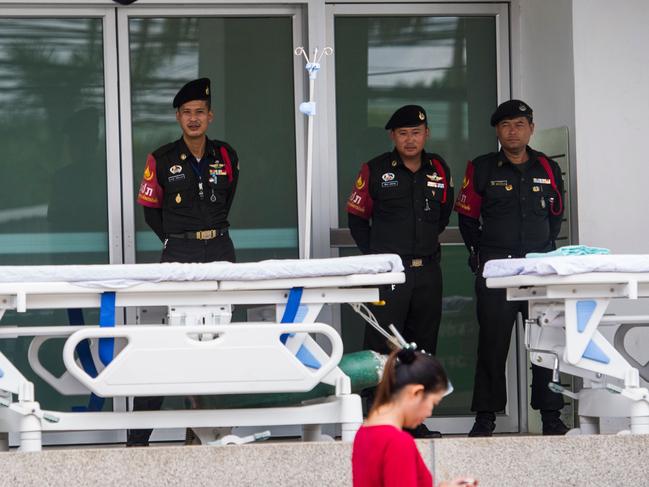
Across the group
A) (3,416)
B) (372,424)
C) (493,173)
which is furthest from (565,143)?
(372,424)

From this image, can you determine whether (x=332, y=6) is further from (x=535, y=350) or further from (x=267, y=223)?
(x=535, y=350)

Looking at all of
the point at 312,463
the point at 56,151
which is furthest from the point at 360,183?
A: the point at 312,463

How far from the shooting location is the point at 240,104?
26.9 feet

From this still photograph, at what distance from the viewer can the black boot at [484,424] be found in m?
7.25

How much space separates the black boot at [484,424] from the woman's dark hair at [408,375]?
3.28 metres

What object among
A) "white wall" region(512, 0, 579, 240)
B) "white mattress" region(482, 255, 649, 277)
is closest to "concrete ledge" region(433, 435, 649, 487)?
"white mattress" region(482, 255, 649, 277)

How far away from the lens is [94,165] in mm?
8094

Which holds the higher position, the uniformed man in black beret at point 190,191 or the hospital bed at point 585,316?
the uniformed man in black beret at point 190,191

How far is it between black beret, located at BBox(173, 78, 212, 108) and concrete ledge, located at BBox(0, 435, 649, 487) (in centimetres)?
225

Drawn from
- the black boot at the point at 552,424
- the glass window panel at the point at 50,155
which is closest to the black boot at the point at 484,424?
the black boot at the point at 552,424

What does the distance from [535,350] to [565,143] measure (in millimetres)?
1823

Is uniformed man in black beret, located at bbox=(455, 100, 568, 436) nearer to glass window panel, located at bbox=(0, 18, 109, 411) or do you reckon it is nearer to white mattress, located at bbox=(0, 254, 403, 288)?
white mattress, located at bbox=(0, 254, 403, 288)

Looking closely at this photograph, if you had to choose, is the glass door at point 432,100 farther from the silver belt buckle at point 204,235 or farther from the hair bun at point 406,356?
the hair bun at point 406,356

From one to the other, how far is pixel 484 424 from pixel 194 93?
89.3 inches
